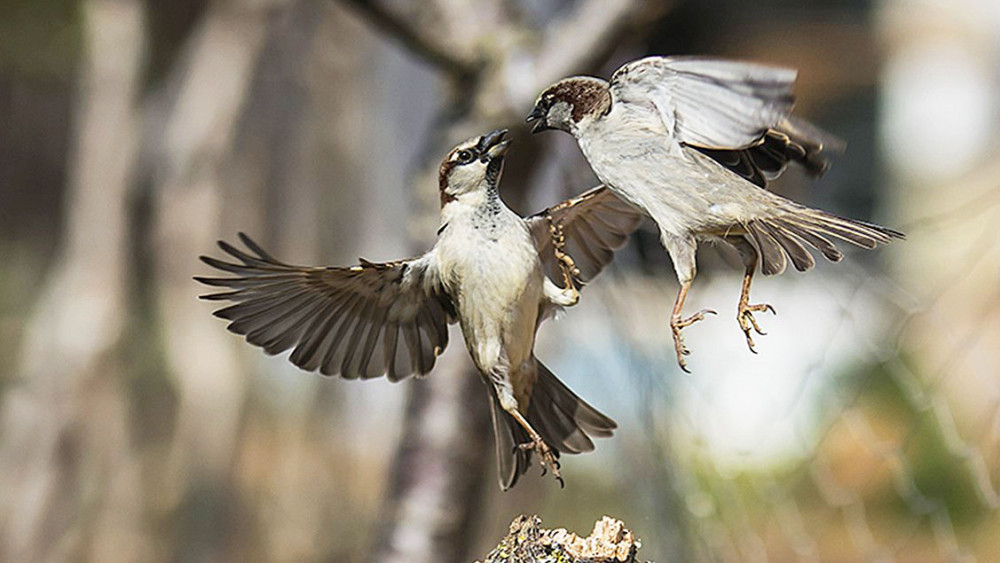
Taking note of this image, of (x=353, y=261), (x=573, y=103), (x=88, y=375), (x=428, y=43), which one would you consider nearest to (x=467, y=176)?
(x=573, y=103)

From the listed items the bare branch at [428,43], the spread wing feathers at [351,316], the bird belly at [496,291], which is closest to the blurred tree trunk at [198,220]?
the bare branch at [428,43]

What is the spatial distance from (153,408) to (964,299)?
7.05ft

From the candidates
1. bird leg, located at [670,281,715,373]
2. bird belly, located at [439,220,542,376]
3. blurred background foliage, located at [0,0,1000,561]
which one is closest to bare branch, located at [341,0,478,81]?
blurred background foliage, located at [0,0,1000,561]

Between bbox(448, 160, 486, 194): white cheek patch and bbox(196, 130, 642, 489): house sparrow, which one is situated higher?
bbox(448, 160, 486, 194): white cheek patch

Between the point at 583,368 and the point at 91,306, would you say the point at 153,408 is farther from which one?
the point at 583,368

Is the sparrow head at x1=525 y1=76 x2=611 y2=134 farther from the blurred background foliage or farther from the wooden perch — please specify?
the blurred background foliage

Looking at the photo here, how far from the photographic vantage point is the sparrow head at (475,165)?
2.92ft

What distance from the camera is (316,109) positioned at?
12.4 ft

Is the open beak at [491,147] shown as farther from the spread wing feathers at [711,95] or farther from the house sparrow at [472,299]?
the spread wing feathers at [711,95]

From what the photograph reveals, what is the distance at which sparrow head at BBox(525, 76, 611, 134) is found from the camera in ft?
2.64

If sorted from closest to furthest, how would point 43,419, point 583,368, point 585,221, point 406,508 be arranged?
point 585,221
point 406,508
point 583,368
point 43,419

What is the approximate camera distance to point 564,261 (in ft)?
2.89

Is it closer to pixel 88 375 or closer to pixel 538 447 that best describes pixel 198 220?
pixel 88 375

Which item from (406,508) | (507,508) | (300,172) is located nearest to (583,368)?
(507,508)
